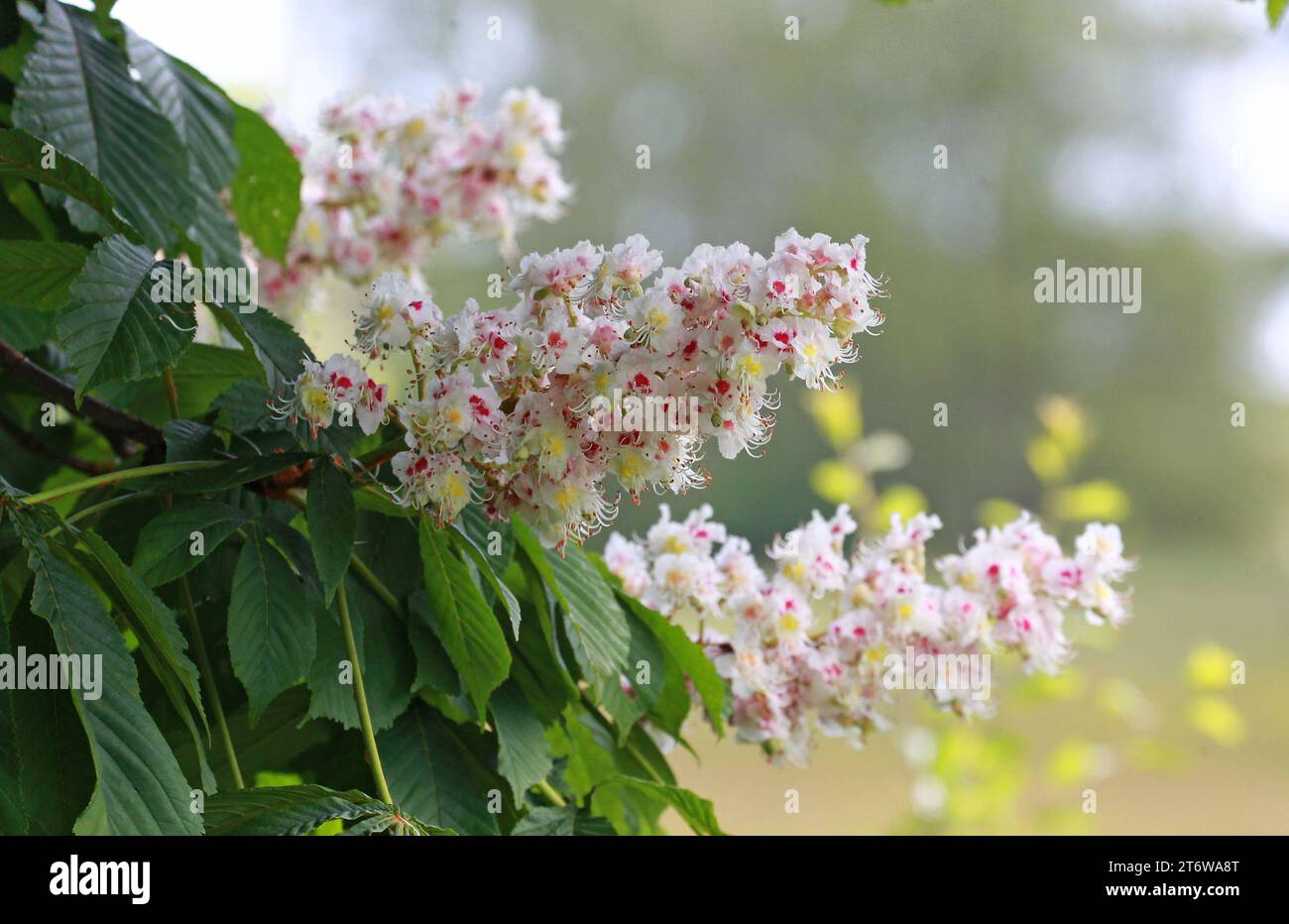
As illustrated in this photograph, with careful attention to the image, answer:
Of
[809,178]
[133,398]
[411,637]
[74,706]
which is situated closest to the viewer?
[74,706]

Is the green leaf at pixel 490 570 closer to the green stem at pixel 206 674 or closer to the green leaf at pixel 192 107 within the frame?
the green stem at pixel 206 674

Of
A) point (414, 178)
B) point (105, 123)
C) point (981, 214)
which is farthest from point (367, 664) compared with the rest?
point (981, 214)

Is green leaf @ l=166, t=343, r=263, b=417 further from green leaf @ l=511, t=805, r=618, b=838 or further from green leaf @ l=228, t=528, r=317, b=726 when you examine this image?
green leaf @ l=511, t=805, r=618, b=838

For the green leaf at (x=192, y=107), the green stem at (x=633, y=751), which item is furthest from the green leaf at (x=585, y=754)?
the green leaf at (x=192, y=107)

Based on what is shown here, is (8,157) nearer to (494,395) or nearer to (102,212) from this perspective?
(102,212)

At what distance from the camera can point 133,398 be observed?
1.97 feet

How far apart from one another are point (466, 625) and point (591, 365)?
0.12 meters

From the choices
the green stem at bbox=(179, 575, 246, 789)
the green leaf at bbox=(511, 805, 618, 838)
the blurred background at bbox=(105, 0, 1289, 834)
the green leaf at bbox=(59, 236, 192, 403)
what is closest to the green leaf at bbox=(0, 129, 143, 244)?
the green leaf at bbox=(59, 236, 192, 403)

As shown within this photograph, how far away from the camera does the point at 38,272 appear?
44 centimetres

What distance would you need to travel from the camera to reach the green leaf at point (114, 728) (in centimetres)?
33

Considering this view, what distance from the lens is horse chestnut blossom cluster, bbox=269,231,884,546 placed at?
0.37 m
